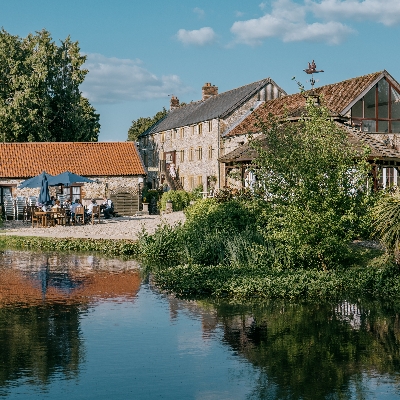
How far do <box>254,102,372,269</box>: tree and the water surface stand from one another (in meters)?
2.84

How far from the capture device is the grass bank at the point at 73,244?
24438mm

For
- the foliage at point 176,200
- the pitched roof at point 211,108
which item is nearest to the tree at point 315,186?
the foliage at point 176,200

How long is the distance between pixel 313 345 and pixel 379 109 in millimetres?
34278

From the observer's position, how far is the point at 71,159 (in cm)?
4597

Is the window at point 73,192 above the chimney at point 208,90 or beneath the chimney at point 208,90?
beneath

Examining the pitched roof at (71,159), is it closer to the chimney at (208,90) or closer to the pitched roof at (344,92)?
the pitched roof at (344,92)

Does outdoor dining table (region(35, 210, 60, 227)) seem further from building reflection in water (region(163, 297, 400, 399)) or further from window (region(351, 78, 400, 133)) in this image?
building reflection in water (region(163, 297, 400, 399))

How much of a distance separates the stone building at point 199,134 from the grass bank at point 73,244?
89.5 ft

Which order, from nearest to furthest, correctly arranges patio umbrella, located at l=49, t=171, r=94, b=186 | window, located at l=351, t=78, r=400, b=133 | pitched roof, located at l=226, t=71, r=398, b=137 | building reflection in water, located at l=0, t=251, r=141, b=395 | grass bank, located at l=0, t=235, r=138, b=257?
building reflection in water, located at l=0, t=251, r=141, b=395, grass bank, located at l=0, t=235, r=138, b=257, patio umbrella, located at l=49, t=171, r=94, b=186, pitched roof, located at l=226, t=71, r=398, b=137, window, located at l=351, t=78, r=400, b=133

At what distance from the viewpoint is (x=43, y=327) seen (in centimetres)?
1238

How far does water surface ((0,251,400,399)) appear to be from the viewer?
891 cm

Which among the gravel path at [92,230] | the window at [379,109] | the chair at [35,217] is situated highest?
the window at [379,109]

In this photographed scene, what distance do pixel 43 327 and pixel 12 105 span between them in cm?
4554

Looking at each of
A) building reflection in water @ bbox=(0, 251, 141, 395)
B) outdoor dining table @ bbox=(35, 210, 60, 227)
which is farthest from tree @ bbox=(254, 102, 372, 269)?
outdoor dining table @ bbox=(35, 210, 60, 227)
